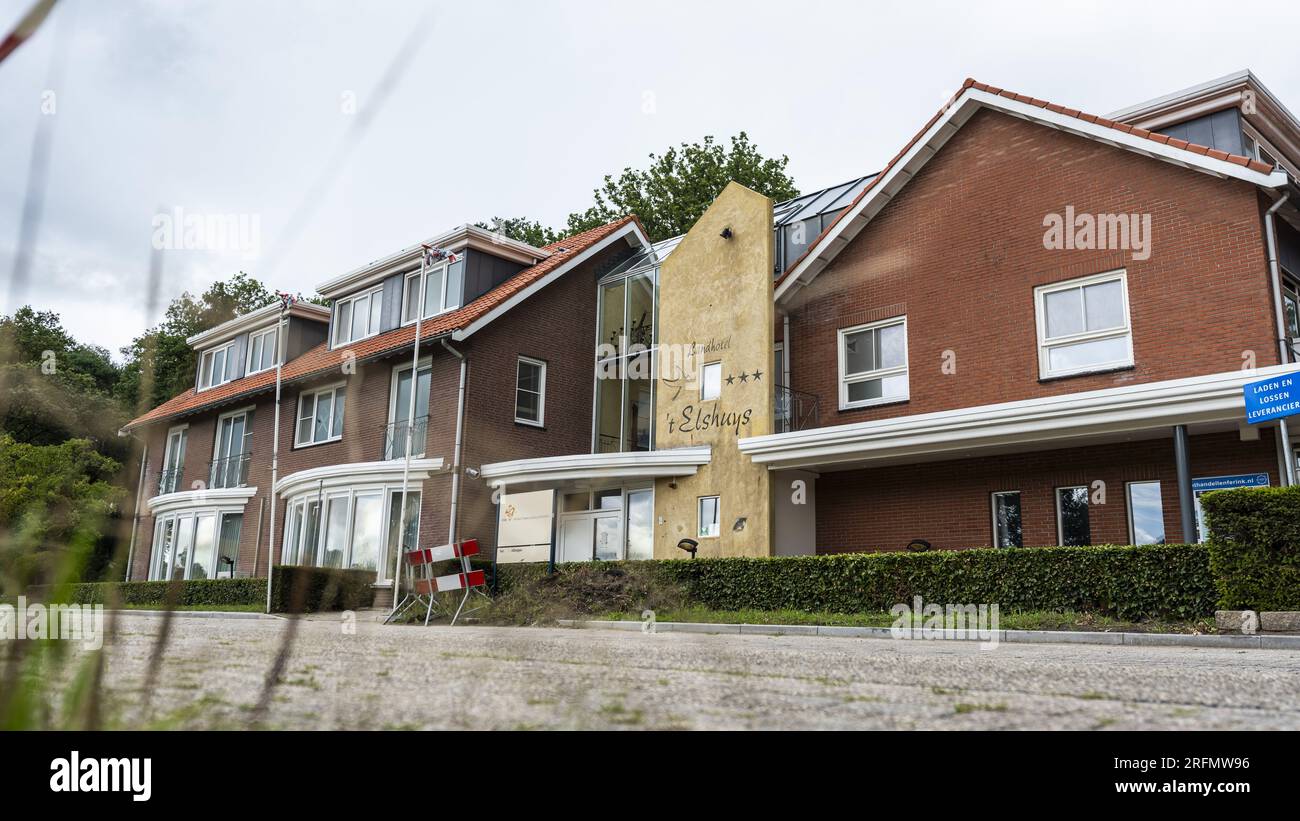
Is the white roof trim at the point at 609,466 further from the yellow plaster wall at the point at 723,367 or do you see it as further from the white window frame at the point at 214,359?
the white window frame at the point at 214,359

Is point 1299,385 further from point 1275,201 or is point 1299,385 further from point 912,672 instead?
point 912,672

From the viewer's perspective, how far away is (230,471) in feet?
95.5

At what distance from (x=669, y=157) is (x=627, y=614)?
27.2 meters

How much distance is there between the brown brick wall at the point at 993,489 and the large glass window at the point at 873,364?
148cm

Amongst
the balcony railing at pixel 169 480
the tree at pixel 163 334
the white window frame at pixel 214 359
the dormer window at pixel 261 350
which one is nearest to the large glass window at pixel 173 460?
the balcony railing at pixel 169 480

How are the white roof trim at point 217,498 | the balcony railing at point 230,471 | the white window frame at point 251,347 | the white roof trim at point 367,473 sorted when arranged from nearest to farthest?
the white roof trim at point 367,473 < the white roof trim at point 217,498 < the balcony railing at point 230,471 < the white window frame at point 251,347

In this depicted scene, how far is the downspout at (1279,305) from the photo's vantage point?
1389 centimetres

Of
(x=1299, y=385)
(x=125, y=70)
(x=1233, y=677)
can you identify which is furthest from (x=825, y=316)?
(x=125, y=70)

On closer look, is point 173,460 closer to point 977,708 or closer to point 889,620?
point 889,620

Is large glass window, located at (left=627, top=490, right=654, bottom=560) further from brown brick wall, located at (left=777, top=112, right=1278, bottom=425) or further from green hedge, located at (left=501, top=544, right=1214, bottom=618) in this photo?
brown brick wall, located at (left=777, top=112, right=1278, bottom=425)

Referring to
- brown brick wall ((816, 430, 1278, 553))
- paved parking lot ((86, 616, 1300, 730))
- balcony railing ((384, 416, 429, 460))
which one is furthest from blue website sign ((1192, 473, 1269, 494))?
balcony railing ((384, 416, 429, 460))

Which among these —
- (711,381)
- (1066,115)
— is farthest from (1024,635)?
(711,381)

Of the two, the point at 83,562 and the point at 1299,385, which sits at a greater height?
the point at 1299,385
